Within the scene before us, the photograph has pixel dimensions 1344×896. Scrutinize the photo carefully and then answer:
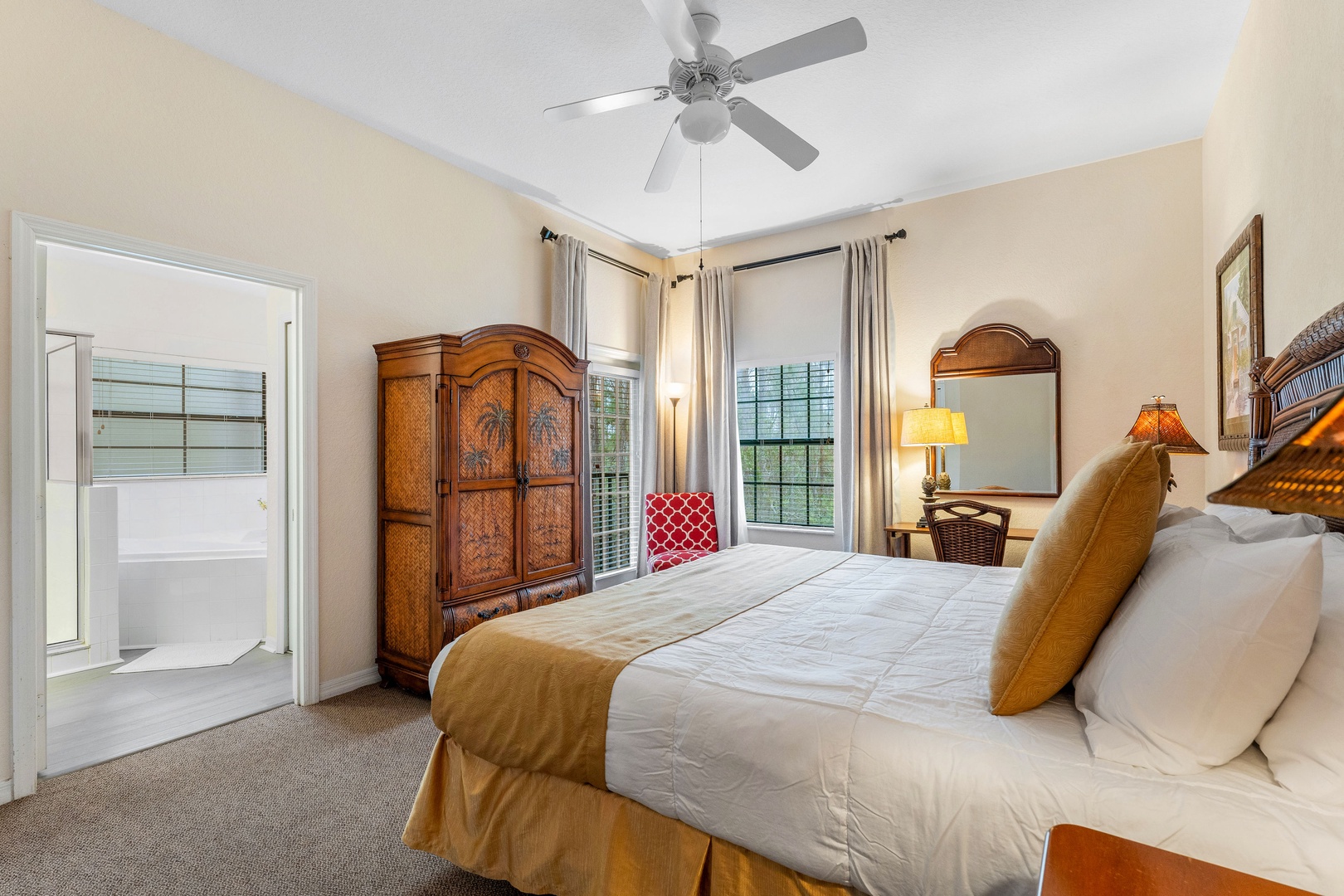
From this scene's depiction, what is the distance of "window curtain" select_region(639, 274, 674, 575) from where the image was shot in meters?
5.02

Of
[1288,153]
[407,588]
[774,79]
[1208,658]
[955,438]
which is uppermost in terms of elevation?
[774,79]

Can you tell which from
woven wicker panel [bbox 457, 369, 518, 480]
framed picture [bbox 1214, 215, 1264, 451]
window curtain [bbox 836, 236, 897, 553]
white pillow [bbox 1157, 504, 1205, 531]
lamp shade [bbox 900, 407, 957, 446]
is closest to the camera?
white pillow [bbox 1157, 504, 1205, 531]

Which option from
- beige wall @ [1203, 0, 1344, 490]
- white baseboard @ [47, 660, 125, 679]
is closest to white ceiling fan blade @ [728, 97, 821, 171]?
beige wall @ [1203, 0, 1344, 490]

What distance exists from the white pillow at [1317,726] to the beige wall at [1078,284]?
9.91 ft

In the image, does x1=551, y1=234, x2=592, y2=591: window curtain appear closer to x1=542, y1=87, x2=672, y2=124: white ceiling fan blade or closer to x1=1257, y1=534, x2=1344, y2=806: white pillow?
x1=542, y1=87, x2=672, y2=124: white ceiling fan blade

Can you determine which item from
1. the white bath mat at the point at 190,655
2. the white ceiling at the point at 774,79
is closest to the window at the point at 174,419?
the white bath mat at the point at 190,655

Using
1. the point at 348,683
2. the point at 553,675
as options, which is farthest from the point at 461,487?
the point at 553,675

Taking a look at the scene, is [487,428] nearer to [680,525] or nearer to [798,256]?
[680,525]

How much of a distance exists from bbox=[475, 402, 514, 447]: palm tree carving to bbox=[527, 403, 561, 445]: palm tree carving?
134mm

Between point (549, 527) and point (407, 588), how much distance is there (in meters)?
0.84

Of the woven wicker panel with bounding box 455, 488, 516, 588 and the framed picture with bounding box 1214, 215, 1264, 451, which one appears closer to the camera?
the framed picture with bounding box 1214, 215, 1264, 451

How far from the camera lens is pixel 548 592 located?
3562 mm

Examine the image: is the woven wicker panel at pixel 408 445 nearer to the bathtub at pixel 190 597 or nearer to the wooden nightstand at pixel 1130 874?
the bathtub at pixel 190 597

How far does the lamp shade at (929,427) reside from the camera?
12.5 feet
